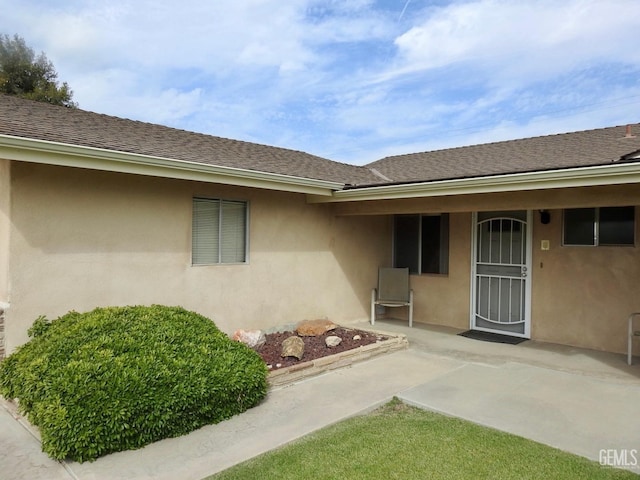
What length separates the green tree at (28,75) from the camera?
816 inches

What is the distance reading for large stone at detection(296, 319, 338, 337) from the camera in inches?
288

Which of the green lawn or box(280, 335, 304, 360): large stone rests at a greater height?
box(280, 335, 304, 360): large stone

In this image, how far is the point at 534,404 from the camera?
15.0 feet

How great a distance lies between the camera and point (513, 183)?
18.3ft

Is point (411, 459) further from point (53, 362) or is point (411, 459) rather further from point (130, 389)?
point (53, 362)

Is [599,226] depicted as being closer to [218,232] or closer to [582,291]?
[582,291]

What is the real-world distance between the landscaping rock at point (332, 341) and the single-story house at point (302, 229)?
1183 millimetres

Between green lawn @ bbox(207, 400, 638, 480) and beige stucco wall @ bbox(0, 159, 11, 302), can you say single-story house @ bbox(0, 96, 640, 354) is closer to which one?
beige stucco wall @ bbox(0, 159, 11, 302)

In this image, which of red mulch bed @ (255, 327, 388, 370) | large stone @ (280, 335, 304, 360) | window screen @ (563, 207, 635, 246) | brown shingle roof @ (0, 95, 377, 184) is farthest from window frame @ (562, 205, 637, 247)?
large stone @ (280, 335, 304, 360)

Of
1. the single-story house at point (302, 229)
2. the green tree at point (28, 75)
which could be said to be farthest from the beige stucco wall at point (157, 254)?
the green tree at point (28, 75)

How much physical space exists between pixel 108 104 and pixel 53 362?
67.5ft

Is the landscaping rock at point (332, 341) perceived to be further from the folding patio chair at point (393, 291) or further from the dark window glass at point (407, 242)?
the dark window glass at point (407, 242)

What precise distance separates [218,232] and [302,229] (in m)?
1.82

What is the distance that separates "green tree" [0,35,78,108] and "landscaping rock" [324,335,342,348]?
20296 millimetres
